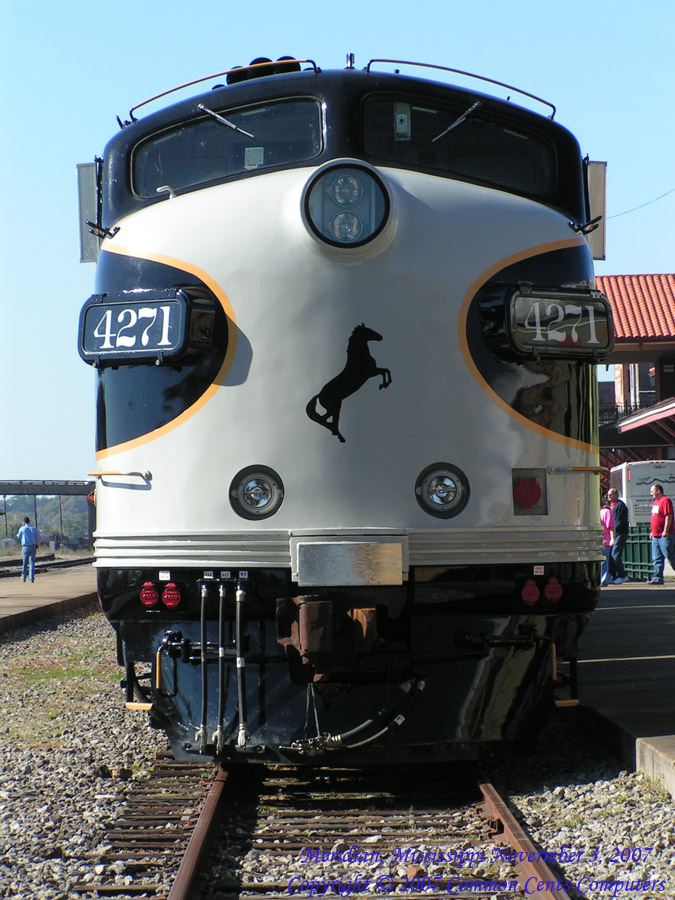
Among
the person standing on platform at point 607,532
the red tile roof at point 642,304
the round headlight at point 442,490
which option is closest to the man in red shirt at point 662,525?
the person standing on platform at point 607,532

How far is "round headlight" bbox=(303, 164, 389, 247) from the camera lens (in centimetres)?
539

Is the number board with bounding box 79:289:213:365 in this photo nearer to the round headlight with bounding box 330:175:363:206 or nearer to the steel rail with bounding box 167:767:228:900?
the round headlight with bounding box 330:175:363:206

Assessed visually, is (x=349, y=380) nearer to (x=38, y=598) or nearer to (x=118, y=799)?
(x=118, y=799)

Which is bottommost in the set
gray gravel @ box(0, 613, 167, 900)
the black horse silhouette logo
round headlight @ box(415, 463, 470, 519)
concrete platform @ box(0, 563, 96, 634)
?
concrete platform @ box(0, 563, 96, 634)

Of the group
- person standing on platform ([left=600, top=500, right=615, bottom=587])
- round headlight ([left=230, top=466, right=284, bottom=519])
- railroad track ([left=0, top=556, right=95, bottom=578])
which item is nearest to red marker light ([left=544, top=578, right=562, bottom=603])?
round headlight ([left=230, top=466, right=284, bottom=519])

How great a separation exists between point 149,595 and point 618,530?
42.1ft

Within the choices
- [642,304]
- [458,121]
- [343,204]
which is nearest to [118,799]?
[343,204]

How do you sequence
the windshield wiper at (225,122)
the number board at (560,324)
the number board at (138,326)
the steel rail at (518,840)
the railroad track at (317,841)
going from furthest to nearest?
the windshield wiper at (225,122)
the number board at (560,324)
the number board at (138,326)
the railroad track at (317,841)
the steel rail at (518,840)

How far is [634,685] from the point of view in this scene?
7.76 meters

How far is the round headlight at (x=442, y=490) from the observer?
537cm

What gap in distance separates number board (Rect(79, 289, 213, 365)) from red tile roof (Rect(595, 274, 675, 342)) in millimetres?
24868

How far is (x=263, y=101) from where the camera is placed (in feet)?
19.1

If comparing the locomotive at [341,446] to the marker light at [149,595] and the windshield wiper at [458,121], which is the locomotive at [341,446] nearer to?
the marker light at [149,595]

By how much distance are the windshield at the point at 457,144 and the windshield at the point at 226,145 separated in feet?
1.13
